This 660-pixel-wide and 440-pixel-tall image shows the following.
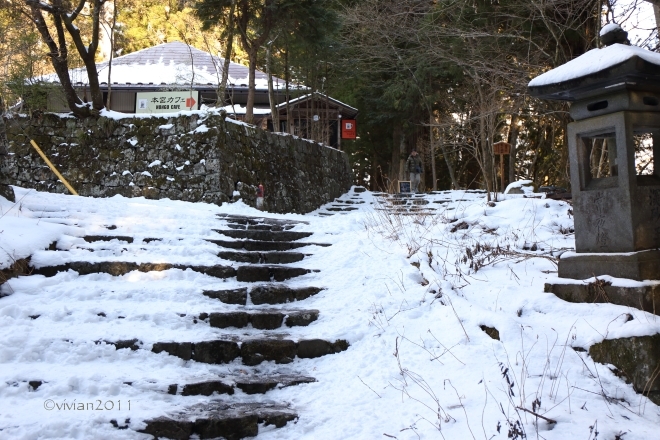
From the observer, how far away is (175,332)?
12.3ft

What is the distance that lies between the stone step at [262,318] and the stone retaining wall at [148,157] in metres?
5.50

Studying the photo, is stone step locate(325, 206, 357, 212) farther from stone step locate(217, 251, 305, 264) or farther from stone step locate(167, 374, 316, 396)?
stone step locate(167, 374, 316, 396)

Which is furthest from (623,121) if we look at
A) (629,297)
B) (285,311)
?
(285,311)

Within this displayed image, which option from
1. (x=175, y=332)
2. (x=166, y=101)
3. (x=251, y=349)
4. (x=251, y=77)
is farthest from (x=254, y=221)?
(x=166, y=101)

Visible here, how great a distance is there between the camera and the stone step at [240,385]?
3166mm

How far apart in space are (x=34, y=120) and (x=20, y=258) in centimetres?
783

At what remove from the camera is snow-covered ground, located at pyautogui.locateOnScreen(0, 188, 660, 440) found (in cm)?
268

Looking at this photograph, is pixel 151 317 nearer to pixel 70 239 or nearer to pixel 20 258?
pixel 20 258

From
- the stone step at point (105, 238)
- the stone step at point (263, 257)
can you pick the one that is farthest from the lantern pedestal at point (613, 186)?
the stone step at point (105, 238)

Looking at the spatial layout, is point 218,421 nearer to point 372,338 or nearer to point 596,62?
point 372,338

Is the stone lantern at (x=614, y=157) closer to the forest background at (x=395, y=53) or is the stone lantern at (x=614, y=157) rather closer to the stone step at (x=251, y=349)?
the stone step at (x=251, y=349)

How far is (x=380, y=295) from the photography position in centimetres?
448

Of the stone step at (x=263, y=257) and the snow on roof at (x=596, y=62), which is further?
the stone step at (x=263, y=257)

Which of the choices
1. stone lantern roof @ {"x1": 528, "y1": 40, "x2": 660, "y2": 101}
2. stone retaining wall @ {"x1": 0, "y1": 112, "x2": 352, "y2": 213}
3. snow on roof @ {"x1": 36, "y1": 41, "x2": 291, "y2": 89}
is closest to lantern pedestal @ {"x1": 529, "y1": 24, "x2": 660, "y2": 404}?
stone lantern roof @ {"x1": 528, "y1": 40, "x2": 660, "y2": 101}
